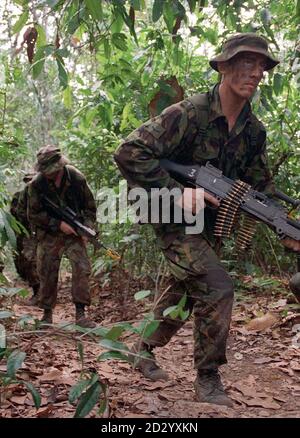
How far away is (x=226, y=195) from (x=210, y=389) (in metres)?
1.13

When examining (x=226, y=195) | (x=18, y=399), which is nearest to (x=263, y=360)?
(x=226, y=195)

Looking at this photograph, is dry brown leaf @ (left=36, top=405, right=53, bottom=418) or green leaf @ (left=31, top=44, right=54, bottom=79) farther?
green leaf @ (left=31, top=44, right=54, bottom=79)

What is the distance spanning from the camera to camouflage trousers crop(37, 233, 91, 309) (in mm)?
5527

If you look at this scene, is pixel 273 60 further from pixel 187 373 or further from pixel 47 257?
pixel 47 257

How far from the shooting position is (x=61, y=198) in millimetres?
5766

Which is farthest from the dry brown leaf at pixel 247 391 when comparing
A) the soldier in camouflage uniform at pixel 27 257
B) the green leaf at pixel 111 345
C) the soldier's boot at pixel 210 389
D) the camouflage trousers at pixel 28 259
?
the camouflage trousers at pixel 28 259

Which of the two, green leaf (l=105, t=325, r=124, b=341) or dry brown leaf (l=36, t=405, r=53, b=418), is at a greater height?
green leaf (l=105, t=325, r=124, b=341)

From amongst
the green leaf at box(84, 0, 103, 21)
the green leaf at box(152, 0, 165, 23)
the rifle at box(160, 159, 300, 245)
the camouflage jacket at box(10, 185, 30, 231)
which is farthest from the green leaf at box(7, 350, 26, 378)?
the camouflage jacket at box(10, 185, 30, 231)

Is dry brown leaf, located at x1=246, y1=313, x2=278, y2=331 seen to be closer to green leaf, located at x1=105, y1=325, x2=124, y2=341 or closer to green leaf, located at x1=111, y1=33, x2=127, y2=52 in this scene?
green leaf, located at x1=111, y1=33, x2=127, y2=52

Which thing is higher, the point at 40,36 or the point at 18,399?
the point at 40,36

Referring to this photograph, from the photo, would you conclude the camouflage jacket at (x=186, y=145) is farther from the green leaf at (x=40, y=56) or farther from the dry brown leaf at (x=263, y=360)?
the dry brown leaf at (x=263, y=360)

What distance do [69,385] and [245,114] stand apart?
1.93 metres

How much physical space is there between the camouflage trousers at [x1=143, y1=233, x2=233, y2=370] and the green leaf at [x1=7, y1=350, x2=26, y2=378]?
1074 mm

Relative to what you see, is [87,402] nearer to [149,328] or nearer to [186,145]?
[149,328]
